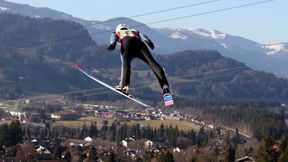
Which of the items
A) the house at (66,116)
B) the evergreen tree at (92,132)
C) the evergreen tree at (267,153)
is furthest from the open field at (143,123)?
the evergreen tree at (267,153)

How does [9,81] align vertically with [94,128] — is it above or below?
above

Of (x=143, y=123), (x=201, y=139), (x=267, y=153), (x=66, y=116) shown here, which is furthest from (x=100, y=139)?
(x=267, y=153)

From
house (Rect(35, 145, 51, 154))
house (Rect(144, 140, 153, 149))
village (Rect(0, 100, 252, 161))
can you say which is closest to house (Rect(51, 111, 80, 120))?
village (Rect(0, 100, 252, 161))

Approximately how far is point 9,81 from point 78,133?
9491 centimetres

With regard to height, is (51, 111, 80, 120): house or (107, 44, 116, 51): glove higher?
(107, 44, 116, 51): glove

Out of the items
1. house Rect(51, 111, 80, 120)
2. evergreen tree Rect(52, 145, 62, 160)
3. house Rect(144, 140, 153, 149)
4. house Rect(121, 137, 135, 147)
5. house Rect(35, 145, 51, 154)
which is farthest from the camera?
house Rect(51, 111, 80, 120)

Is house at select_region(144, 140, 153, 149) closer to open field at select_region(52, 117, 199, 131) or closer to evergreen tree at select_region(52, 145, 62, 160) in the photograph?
evergreen tree at select_region(52, 145, 62, 160)

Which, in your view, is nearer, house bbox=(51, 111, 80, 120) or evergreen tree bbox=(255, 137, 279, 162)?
evergreen tree bbox=(255, 137, 279, 162)

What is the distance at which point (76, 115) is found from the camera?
129 m

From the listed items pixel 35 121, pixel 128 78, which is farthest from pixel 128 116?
pixel 128 78

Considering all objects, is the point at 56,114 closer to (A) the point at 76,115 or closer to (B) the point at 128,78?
(A) the point at 76,115

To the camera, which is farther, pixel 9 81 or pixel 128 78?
pixel 9 81

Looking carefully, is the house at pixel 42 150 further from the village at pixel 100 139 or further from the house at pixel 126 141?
the house at pixel 126 141

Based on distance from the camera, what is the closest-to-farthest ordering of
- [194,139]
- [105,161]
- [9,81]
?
[105,161] → [194,139] → [9,81]
